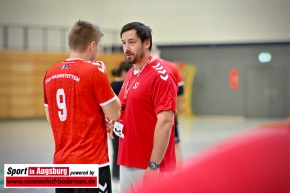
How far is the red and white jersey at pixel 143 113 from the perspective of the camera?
3939 millimetres

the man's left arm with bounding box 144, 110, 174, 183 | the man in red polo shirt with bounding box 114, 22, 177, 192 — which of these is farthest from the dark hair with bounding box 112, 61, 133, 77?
the man's left arm with bounding box 144, 110, 174, 183

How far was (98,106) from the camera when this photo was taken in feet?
12.5

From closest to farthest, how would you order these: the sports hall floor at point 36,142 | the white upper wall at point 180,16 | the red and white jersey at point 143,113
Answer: the red and white jersey at point 143,113
the sports hall floor at point 36,142
the white upper wall at point 180,16

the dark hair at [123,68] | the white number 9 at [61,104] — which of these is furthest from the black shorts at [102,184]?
the dark hair at [123,68]

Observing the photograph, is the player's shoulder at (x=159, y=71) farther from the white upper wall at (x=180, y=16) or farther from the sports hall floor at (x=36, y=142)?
the white upper wall at (x=180, y=16)

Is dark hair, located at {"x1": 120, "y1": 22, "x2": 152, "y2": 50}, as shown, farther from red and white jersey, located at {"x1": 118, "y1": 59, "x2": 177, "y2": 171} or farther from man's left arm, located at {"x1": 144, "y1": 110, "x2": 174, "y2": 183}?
man's left arm, located at {"x1": 144, "y1": 110, "x2": 174, "y2": 183}

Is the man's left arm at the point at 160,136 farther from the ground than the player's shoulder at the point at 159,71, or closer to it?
closer to it

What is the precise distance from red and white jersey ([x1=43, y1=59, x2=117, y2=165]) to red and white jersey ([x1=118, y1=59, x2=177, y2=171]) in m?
0.28

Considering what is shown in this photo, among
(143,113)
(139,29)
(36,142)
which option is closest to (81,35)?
(139,29)

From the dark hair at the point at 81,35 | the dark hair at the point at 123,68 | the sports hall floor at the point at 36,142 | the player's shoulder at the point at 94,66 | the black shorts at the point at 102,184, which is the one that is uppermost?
the dark hair at the point at 81,35

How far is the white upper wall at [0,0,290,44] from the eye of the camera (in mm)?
23594

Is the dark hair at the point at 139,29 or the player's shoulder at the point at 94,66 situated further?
the dark hair at the point at 139,29

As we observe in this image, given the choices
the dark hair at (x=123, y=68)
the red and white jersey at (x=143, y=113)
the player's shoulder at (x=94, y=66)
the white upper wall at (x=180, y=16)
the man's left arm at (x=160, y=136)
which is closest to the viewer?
the player's shoulder at (x=94, y=66)

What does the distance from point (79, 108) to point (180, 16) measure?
2247cm
